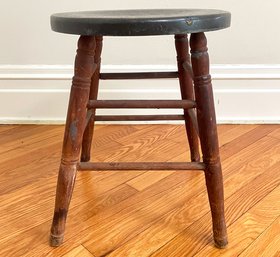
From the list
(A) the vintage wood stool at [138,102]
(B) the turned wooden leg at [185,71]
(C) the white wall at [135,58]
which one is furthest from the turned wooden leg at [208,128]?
(C) the white wall at [135,58]

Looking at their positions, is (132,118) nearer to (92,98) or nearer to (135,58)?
(92,98)

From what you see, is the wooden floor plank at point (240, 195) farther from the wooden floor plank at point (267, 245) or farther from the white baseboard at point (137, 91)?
the white baseboard at point (137, 91)

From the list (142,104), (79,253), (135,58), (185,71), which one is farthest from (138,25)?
(135,58)

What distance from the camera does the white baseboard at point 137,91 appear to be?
120 centimetres

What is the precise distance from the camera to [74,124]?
60 centimetres

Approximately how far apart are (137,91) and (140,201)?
537mm

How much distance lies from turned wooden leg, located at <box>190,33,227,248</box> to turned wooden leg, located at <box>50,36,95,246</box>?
192 millimetres

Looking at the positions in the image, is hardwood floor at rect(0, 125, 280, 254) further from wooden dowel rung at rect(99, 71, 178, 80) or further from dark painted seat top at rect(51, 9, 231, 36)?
dark painted seat top at rect(51, 9, 231, 36)

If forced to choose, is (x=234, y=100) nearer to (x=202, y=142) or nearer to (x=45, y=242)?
(x=202, y=142)

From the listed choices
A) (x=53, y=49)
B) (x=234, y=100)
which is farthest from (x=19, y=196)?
(x=234, y=100)

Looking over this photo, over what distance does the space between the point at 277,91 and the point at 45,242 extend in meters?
0.96

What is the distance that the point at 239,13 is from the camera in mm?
1134

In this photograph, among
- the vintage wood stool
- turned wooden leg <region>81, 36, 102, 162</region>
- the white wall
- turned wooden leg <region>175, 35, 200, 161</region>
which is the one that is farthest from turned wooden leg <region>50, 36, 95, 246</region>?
the white wall

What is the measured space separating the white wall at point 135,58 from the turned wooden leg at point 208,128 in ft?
1.99
